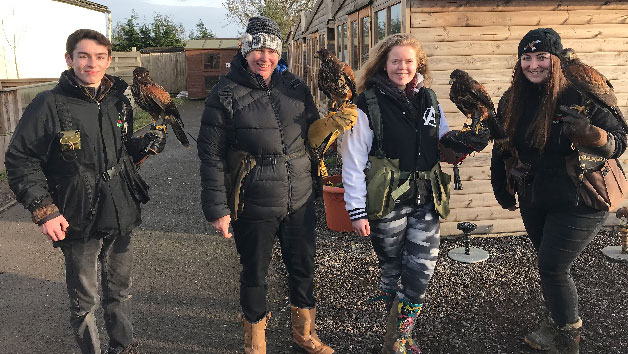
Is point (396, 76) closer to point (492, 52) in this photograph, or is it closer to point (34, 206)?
point (34, 206)

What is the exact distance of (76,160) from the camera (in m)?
2.76

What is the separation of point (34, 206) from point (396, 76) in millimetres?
2168

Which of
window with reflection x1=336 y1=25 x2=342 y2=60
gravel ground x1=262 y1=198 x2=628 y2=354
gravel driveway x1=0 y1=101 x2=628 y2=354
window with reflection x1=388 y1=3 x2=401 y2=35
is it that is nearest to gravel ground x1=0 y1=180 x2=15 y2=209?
gravel driveway x1=0 y1=101 x2=628 y2=354

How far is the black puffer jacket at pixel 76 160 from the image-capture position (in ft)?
8.75

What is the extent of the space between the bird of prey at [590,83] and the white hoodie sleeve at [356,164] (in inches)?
48.4

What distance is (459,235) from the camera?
5914 millimetres

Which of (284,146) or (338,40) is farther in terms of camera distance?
(338,40)

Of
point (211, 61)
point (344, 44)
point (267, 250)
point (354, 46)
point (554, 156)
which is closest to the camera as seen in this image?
point (554, 156)

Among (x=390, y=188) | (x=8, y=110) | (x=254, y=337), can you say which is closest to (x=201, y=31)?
(x=8, y=110)

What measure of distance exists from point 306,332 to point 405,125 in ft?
5.17

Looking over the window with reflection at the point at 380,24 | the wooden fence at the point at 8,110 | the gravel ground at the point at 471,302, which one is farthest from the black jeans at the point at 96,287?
the wooden fence at the point at 8,110

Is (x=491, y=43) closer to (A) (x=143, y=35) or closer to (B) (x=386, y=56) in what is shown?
(B) (x=386, y=56)

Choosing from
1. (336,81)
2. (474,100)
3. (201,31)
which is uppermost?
(201,31)

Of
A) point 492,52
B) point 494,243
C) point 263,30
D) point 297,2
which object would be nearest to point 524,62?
point 263,30
